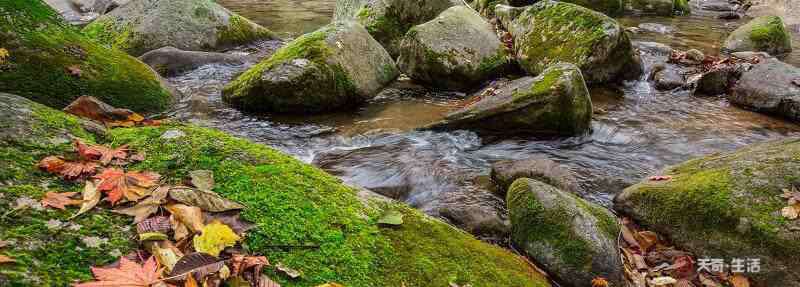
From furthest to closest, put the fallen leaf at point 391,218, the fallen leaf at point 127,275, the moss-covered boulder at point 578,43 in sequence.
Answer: the moss-covered boulder at point 578,43
the fallen leaf at point 391,218
the fallen leaf at point 127,275

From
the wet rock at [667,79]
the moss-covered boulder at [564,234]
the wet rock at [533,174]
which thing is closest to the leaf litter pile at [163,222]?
the moss-covered boulder at [564,234]

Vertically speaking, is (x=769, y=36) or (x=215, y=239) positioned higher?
(x=215, y=239)

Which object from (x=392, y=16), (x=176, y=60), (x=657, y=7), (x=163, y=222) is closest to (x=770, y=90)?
(x=392, y=16)

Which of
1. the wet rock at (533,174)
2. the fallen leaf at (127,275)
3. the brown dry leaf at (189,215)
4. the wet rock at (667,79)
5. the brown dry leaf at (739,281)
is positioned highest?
the fallen leaf at (127,275)

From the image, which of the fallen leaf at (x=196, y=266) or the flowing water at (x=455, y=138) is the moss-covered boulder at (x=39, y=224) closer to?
the fallen leaf at (x=196, y=266)

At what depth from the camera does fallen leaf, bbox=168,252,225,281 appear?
1.95 metres

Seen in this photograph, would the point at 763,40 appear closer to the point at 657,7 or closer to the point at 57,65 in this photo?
the point at 657,7

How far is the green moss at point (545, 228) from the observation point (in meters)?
3.96

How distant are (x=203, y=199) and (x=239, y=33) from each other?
38.4 feet

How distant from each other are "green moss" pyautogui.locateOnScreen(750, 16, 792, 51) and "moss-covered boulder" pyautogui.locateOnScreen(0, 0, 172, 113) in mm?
14791

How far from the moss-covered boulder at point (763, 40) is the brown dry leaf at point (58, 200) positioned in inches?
619

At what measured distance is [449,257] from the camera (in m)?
2.93

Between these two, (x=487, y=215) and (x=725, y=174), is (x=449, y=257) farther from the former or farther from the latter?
(x=725, y=174)

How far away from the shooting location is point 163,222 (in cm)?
228
